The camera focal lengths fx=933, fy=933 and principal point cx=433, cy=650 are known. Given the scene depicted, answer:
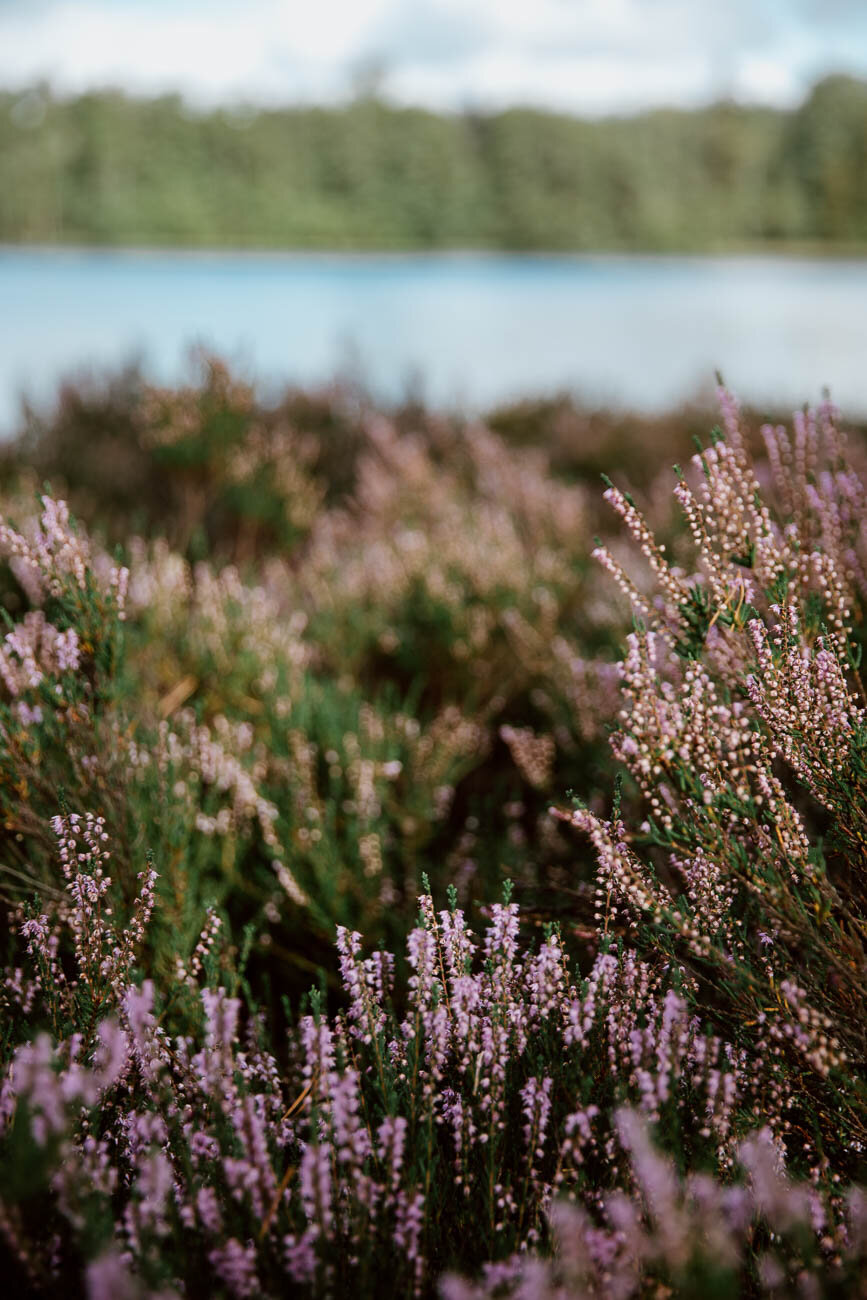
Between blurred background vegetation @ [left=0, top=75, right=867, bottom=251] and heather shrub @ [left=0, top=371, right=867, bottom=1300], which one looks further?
blurred background vegetation @ [left=0, top=75, right=867, bottom=251]

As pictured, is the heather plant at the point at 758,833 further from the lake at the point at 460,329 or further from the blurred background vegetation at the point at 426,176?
the blurred background vegetation at the point at 426,176

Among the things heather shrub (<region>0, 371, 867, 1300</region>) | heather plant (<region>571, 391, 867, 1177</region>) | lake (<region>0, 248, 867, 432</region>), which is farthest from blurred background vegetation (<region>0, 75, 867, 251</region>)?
heather plant (<region>571, 391, 867, 1177</region>)

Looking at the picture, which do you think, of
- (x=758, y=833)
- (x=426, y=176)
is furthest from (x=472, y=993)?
(x=426, y=176)

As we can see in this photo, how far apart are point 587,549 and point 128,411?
470 cm

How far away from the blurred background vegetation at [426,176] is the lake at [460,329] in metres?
19.9

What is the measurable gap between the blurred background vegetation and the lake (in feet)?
65.1

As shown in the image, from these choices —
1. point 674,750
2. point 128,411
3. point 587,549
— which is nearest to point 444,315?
point 128,411

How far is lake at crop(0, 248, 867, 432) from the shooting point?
9.83 m

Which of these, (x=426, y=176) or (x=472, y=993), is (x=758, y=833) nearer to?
(x=472, y=993)

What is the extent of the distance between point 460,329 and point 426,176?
61006 mm

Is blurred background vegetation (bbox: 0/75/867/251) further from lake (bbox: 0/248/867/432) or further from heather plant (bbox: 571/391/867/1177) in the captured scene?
heather plant (bbox: 571/391/867/1177)

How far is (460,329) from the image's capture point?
2344 cm

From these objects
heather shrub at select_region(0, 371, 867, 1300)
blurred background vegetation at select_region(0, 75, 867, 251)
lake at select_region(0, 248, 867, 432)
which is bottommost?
heather shrub at select_region(0, 371, 867, 1300)

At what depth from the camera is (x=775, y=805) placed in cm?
150
